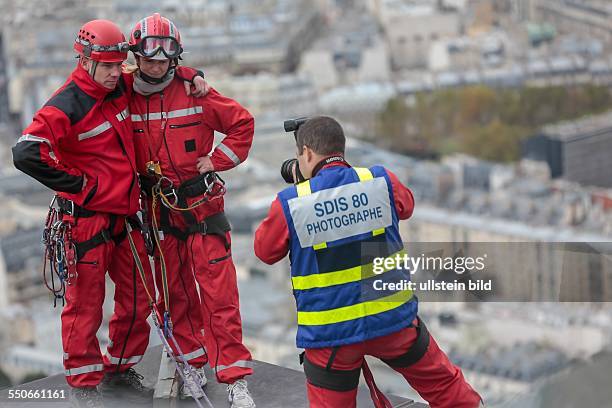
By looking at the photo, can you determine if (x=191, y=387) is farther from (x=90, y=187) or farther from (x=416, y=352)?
(x=416, y=352)

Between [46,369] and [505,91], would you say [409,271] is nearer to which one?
[46,369]

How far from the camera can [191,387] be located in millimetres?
2910

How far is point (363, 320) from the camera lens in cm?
231

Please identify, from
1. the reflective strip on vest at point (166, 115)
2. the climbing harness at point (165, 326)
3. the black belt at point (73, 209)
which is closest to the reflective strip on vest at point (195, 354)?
the climbing harness at point (165, 326)

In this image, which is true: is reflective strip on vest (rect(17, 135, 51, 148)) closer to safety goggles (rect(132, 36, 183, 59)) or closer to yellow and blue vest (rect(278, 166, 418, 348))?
safety goggles (rect(132, 36, 183, 59))

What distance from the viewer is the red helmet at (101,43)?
8.87 ft

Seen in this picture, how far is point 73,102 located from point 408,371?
2.86 ft

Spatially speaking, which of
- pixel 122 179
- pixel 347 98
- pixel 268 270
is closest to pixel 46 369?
pixel 268 270

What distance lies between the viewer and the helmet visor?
274 centimetres

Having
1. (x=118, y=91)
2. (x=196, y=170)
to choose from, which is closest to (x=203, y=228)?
(x=196, y=170)

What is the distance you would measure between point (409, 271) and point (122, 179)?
692 mm

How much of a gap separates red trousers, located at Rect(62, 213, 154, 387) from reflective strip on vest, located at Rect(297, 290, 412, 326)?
604mm

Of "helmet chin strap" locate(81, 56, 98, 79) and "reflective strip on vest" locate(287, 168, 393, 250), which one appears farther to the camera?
"helmet chin strap" locate(81, 56, 98, 79)

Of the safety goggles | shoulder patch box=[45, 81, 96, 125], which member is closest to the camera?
the safety goggles
